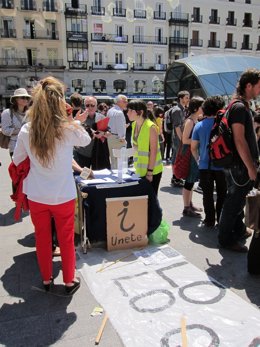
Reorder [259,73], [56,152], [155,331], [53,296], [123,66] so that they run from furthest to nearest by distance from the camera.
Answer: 1. [123,66]
2. [259,73]
3. [53,296]
4. [56,152]
5. [155,331]

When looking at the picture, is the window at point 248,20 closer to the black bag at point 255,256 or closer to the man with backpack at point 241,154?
the man with backpack at point 241,154

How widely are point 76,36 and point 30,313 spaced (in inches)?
1491

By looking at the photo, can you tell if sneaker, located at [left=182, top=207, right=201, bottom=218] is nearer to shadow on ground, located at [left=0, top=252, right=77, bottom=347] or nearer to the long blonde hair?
shadow on ground, located at [left=0, top=252, right=77, bottom=347]

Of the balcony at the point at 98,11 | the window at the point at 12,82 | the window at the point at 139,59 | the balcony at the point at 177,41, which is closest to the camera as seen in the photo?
the window at the point at 12,82

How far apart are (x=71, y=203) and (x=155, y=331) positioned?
116cm

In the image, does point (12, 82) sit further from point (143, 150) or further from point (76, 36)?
point (143, 150)

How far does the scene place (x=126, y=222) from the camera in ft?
12.0

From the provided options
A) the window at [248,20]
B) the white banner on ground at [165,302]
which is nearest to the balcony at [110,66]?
the window at [248,20]

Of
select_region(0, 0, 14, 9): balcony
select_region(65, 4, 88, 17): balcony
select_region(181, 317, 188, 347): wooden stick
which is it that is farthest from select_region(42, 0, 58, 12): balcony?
select_region(181, 317, 188, 347): wooden stick

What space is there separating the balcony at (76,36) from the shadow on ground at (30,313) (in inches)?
1458

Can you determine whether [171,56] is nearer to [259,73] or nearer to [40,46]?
[40,46]

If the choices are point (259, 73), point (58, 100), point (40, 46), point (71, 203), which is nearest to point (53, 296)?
point (71, 203)

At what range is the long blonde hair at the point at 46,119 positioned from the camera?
2.51 m

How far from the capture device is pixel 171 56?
1602 inches
